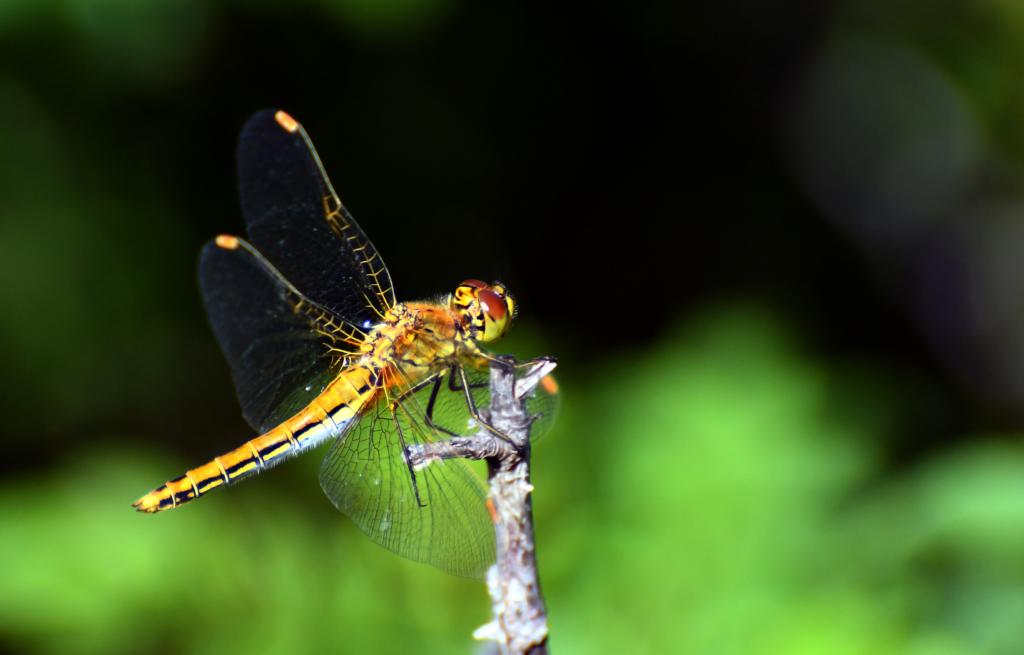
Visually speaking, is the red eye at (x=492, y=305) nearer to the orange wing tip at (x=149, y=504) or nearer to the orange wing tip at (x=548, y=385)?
the orange wing tip at (x=548, y=385)

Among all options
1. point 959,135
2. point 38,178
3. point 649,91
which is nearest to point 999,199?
point 959,135

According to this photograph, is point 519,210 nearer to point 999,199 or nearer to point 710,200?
point 710,200

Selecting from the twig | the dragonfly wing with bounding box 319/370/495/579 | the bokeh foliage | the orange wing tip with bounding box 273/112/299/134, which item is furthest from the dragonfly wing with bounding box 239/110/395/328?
the bokeh foliage

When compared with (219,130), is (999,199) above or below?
below

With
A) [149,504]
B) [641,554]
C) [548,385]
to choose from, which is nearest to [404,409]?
[548,385]

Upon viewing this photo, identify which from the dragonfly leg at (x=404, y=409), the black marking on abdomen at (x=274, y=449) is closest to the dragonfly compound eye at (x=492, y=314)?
the dragonfly leg at (x=404, y=409)

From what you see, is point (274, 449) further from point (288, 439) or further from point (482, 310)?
point (482, 310)
